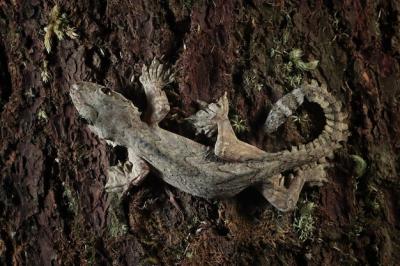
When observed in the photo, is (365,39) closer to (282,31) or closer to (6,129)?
(282,31)

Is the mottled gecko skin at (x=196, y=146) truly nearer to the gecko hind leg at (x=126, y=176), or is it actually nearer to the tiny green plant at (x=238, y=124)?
the gecko hind leg at (x=126, y=176)

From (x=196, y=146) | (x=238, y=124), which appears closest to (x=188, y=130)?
(x=196, y=146)

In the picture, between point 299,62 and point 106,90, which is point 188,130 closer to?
point 106,90

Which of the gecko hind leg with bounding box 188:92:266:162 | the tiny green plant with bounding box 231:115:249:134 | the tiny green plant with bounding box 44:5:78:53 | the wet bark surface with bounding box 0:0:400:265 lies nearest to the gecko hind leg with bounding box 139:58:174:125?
the wet bark surface with bounding box 0:0:400:265

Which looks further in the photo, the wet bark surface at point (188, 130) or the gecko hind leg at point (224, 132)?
the wet bark surface at point (188, 130)

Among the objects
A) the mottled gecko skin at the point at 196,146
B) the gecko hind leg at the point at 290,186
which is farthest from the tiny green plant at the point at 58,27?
the gecko hind leg at the point at 290,186

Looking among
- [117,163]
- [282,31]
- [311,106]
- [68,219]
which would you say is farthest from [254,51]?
[68,219]

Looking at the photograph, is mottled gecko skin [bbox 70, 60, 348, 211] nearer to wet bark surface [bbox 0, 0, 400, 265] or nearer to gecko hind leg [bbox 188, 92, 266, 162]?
gecko hind leg [bbox 188, 92, 266, 162]
